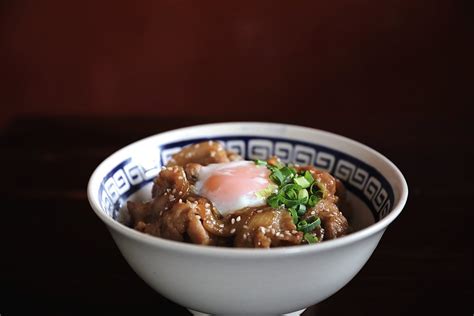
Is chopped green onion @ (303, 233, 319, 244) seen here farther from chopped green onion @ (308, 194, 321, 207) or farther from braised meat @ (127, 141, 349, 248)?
chopped green onion @ (308, 194, 321, 207)

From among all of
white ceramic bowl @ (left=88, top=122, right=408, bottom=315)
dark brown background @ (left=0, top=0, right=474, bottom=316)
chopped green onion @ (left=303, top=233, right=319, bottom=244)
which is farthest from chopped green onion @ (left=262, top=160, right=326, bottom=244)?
dark brown background @ (left=0, top=0, right=474, bottom=316)

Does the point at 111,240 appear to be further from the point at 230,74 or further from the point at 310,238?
the point at 230,74

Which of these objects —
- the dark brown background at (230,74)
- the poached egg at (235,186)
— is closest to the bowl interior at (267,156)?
the poached egg at (235,186)

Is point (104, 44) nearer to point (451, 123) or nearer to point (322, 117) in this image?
point (322, 117)

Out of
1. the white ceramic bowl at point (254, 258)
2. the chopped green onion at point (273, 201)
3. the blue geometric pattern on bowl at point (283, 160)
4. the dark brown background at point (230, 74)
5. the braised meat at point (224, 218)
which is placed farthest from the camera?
the dark brown background at point (230, 74)

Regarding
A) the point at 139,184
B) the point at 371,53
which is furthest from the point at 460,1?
the point at 139,184

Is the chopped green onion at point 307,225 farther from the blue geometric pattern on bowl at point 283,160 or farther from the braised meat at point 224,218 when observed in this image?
the blue geometric pattern on bowl at point 283,160

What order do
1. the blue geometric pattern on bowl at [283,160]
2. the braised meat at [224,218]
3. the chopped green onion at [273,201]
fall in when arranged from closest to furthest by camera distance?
the braised meat at [224,218], the chopped green onion at [273,201], the blue geometric pattern on bowl at [283,160]

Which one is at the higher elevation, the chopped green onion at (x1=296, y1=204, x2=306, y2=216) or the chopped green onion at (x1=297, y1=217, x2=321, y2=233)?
the chopped green onion at (x1=296, y1=204, x2=306, y2=216)
